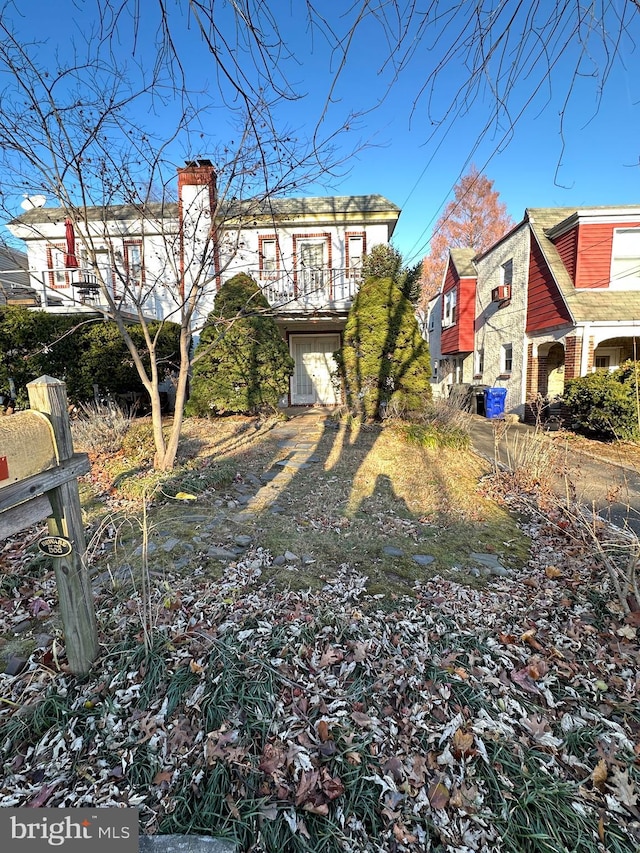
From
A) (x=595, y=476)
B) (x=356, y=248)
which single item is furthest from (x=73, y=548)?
(x=356, y=248)

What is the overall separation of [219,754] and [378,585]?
1605 mm

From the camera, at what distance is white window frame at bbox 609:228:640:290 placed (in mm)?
9781

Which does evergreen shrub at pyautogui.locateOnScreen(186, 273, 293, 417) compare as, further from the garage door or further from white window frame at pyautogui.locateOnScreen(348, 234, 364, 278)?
the garage door

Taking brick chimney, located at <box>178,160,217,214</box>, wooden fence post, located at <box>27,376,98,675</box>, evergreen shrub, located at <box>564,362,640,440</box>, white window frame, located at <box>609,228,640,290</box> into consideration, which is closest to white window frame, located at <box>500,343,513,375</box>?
white window frame, located at <box>609,228,640,290</box>

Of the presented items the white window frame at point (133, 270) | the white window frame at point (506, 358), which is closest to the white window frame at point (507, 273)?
the white window frame at point (506, 358)

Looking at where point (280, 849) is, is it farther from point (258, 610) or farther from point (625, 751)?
point (625, 751)

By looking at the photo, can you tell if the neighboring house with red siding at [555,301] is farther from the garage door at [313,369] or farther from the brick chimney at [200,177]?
the brick chimney at [200,177]

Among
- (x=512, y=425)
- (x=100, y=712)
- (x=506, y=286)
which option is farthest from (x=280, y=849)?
(x=506, y=286)

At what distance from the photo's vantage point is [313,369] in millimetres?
13109

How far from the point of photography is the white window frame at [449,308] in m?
15.8

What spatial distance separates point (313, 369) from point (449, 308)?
735 cm

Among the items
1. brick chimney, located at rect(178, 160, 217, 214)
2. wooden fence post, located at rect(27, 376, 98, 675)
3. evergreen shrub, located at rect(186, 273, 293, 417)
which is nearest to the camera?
wooden fence post, located at rect(27, 376, 98, 675)

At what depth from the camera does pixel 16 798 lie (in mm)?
1512

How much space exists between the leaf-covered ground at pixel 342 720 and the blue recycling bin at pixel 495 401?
10616mm
